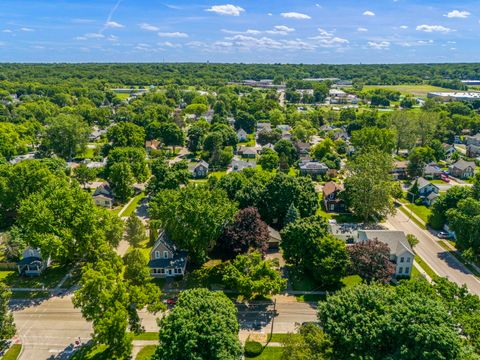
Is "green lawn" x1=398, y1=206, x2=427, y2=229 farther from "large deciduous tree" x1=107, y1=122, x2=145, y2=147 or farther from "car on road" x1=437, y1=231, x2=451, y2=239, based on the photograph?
"large deciduous tree" x1=107, y1=122, x2=145, y2=147

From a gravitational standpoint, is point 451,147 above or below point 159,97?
below

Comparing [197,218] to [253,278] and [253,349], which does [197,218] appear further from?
[253,349]

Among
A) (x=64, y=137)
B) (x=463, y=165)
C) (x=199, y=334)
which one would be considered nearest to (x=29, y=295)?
(x=199, y=334)

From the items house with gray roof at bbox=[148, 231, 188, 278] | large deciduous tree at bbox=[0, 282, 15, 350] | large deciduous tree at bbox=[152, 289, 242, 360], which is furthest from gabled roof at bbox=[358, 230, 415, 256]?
large deciduous tree at bbox=[0, 282, 15, 350]

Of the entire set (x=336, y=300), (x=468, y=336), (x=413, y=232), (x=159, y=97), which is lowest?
(x=413, y=232)

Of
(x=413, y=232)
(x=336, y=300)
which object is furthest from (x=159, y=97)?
(x=336, y=300)

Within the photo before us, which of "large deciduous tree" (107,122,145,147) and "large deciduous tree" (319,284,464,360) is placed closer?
"large deciduous tree" (319,284,464,360)

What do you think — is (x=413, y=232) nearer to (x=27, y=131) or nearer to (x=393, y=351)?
(x=393, y=351)
